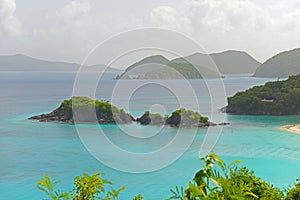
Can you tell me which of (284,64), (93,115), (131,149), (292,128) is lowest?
(131,149)

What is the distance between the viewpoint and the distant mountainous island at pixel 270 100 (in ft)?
78.2

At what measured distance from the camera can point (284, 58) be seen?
63.2 m

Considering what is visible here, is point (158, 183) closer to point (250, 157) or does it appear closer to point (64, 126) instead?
point (250, 157)

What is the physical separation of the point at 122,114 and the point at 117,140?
151 cm

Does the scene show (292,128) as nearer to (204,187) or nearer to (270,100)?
(270,100)

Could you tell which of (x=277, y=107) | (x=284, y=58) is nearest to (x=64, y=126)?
(x=277, y=107)

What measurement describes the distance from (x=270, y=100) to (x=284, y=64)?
135 ft

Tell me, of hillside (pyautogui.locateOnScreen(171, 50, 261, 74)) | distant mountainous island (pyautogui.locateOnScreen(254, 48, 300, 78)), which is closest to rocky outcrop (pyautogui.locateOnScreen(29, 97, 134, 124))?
hillside (pyautogui.locateOnScreen(171, 50, 261, 74))

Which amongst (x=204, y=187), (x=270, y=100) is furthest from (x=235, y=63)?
(x=204, y=187)

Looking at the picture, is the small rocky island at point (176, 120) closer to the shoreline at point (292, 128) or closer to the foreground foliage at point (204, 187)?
the shoreline at point (292, 128)

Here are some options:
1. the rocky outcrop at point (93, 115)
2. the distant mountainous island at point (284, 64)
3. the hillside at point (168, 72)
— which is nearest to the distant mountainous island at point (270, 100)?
the rocky outcrop at point (93, 115)

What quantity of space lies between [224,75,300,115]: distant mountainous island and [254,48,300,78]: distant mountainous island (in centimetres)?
3470

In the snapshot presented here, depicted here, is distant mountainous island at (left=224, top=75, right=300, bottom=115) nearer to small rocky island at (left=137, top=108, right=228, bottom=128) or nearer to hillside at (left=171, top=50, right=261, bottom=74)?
small rocky island at (left=137, top=108, right=228, bottom=128)

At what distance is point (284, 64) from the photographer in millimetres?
63000
